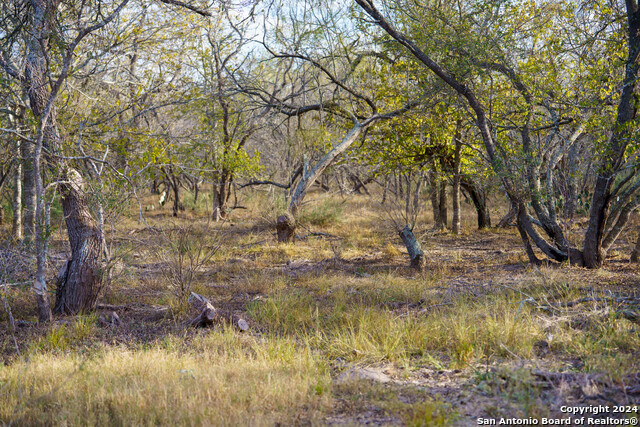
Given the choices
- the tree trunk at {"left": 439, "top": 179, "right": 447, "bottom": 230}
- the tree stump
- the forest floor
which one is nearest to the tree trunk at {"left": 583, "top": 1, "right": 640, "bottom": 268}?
the forest floor

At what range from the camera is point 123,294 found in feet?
23.3

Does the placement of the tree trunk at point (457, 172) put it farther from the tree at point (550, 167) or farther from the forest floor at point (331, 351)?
the forest floor at point (331, 351)

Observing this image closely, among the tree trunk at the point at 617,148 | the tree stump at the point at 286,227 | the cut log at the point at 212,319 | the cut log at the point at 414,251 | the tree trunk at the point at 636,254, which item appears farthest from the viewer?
the tree stump at the point at 286,227

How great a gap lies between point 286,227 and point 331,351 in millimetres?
7248

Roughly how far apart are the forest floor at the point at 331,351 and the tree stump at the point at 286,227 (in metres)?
3.42

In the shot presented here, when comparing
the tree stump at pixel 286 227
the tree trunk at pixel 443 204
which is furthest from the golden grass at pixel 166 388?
the tree trunk at pixel 443 204

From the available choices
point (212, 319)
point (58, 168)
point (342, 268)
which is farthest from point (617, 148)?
point (58, 168)

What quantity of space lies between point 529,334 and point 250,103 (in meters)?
8.98

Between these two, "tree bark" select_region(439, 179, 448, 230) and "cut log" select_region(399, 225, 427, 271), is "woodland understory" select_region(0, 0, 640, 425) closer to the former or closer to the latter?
"cut log" select_region(399, 225, 427, 271)

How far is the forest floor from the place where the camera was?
3.25 meters

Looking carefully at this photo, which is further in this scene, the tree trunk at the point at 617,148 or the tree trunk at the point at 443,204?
the tree trunk at the point at 443,204

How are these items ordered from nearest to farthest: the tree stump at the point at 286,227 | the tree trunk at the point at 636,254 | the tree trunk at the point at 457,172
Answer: the tree trunk at the point at 636,254 < the tree stump at the point at 286,227 < the tree trunk at the point at 457,172

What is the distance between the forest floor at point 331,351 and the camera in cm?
325

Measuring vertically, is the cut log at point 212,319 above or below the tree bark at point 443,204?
below
